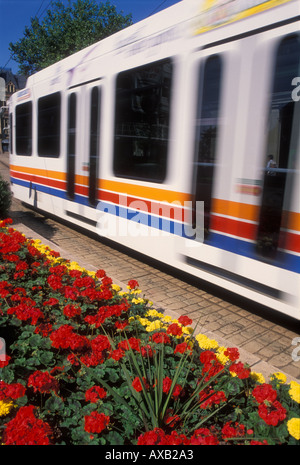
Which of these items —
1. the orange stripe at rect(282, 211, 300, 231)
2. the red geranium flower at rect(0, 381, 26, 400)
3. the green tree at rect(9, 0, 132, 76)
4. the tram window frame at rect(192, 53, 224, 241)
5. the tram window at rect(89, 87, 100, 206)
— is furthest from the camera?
the green tree at rect(9, 0, 132, 76)

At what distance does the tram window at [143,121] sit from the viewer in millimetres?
4617

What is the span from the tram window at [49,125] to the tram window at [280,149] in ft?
16.6

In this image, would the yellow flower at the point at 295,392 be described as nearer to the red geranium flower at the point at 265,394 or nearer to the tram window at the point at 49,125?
the red geranium flower at the point at 265,394

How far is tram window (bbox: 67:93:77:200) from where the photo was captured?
6.71 meters

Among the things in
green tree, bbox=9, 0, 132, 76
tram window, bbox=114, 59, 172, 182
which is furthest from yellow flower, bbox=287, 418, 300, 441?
green tree, bbox=9, 0, 132, 76

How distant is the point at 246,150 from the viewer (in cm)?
370

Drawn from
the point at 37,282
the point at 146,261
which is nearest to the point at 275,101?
the point at 37,282

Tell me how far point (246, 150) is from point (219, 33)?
4.55ft

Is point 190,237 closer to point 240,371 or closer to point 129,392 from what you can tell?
point 240,371

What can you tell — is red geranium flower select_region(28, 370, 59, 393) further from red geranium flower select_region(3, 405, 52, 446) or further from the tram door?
the tram door

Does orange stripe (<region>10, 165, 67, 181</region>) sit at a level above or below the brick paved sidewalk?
above

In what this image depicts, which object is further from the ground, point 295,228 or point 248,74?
point 248,74

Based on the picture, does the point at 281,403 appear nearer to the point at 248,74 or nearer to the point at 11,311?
the point at 11,311

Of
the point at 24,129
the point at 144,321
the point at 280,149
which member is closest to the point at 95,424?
the point at 144,321
